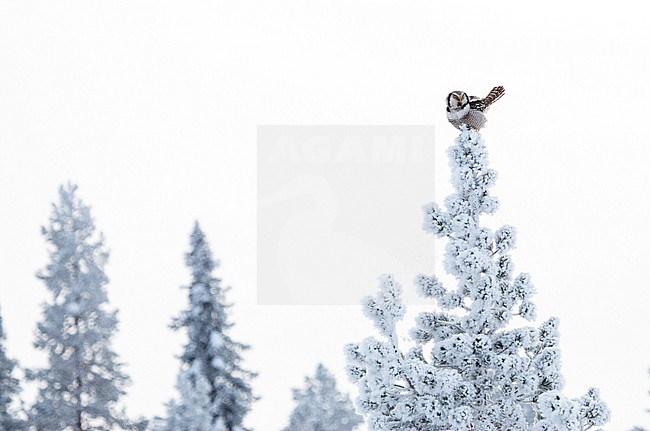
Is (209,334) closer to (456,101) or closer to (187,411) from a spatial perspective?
(187,411)

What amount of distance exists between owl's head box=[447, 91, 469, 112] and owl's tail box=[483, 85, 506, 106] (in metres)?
0.25

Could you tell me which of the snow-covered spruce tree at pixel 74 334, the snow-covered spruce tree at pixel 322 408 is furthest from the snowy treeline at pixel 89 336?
the snow-covered spruce tree at pixel 322 408

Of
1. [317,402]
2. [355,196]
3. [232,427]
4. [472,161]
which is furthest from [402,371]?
[355,196]

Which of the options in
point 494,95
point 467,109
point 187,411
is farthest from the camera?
point 187,411

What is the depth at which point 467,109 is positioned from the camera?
9.59 metres

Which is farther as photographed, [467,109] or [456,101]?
[456,101]

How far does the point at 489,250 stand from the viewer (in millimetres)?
8898

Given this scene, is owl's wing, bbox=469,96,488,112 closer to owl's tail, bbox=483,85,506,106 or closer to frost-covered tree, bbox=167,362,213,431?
owl's tail, bbox=483,85,506,106

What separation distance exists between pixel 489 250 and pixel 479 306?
0.61 meters

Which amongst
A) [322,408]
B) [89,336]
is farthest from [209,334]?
[322,408]

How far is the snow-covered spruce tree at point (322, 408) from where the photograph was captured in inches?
1345

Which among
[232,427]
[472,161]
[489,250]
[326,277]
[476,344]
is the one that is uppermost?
[326,277]

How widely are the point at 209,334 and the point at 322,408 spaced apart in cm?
1343

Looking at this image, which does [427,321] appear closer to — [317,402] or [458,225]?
[458,225]
